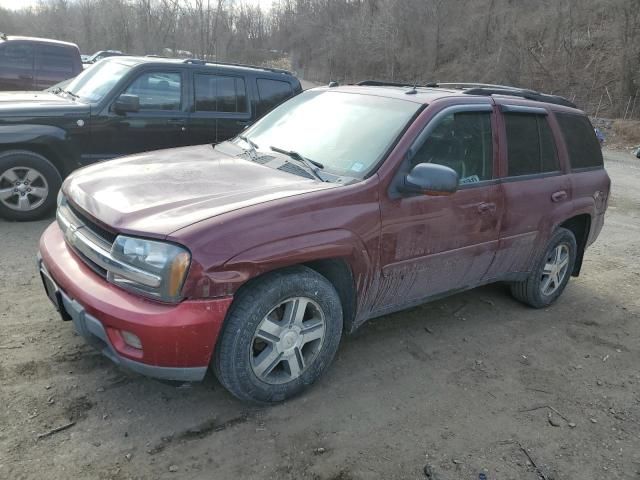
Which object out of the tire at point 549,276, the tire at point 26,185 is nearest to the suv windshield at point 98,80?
the tire at point 26,185

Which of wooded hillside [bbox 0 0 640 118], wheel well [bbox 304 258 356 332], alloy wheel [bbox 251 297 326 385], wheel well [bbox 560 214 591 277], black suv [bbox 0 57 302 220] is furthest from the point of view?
wooded hillside [bbox 0 0 640 118]

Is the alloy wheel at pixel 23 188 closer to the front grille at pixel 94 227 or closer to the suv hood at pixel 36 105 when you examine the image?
the suv hood at pixel 36 105

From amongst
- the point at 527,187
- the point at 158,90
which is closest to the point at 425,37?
the point at 158,90

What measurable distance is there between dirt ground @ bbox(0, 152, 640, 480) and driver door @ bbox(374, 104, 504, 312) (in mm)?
523

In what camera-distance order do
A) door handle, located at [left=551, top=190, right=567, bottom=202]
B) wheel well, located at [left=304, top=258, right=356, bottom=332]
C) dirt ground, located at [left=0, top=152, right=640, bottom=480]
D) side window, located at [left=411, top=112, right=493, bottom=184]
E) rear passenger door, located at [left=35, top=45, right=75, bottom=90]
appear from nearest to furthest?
dirt ground, located at [left=0, top=152, right=640, bottom=480] → wheel well, located at [left=304, top=258, right=356, bottom=332] → side window, located at [left=411, top=112, right=493, bottom=184] → door handle, located at [left=551, top=190, right=567, bottom=202] → rear passenger door, located at [left=35, top=45, right=75, bottom=90]

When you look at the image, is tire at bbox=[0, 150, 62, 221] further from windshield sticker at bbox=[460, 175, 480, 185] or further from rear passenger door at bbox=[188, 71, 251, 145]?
windshield sticker at bbox=[460, 175, 480, 185]

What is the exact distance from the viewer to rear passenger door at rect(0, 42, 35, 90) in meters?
9.47

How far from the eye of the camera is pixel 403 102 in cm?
360

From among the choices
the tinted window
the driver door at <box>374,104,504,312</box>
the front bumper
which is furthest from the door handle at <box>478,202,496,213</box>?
the front bumper

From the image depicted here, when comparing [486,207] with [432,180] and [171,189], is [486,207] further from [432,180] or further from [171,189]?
[171,189]

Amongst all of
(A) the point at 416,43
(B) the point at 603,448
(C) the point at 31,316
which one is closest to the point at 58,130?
(C) the point at 31,316

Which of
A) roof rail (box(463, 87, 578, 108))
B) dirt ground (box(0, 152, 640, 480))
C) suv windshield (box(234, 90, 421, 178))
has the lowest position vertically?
dirt ground (box(0, 152, 640, 480))

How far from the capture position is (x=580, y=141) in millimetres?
4703

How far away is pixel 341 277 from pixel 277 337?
53 centimetres
